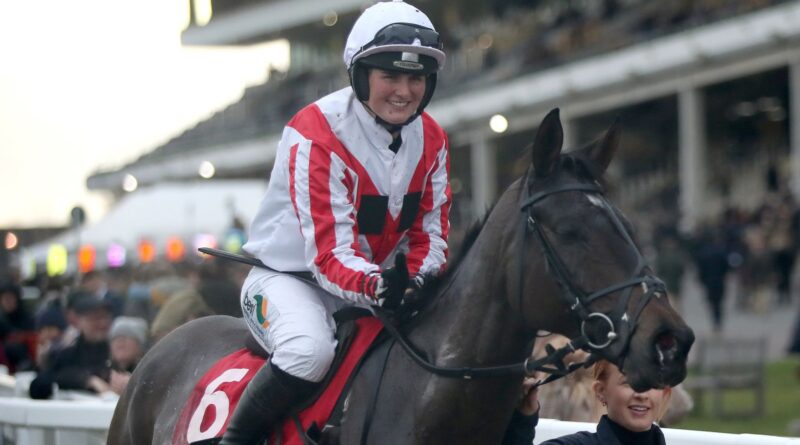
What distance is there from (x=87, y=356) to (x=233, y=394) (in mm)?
3968

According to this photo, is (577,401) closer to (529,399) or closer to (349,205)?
(529,399)

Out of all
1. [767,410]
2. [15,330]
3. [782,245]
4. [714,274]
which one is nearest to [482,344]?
[767,410]

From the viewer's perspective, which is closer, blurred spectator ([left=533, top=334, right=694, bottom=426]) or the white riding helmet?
the white riding helmet

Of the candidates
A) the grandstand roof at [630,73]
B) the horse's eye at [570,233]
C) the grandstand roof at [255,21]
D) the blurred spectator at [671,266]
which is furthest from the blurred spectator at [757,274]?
the grandstand roof at [255,21]

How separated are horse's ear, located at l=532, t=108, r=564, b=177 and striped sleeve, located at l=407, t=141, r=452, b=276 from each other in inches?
23.6

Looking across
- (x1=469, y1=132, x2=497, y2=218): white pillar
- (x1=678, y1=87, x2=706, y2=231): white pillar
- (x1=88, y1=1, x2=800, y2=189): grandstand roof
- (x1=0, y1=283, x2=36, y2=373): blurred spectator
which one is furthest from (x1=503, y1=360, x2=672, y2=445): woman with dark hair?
(x1=469, y1=132, x2=497, y2=218): white pillar

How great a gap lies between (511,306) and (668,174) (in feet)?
88.8

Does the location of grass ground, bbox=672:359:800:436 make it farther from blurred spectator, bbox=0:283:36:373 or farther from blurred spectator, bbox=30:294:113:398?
blurred spectator, bbox=0:283:36:373

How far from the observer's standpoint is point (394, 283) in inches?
157

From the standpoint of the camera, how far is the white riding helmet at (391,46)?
4.21m

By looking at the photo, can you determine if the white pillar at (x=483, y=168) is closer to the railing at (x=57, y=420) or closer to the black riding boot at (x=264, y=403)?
the railing at (x=57, y=420)

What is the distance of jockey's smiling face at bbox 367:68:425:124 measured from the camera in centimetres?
424

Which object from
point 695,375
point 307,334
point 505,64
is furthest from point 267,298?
point 505,64

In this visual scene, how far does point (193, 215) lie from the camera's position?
26781 mm
